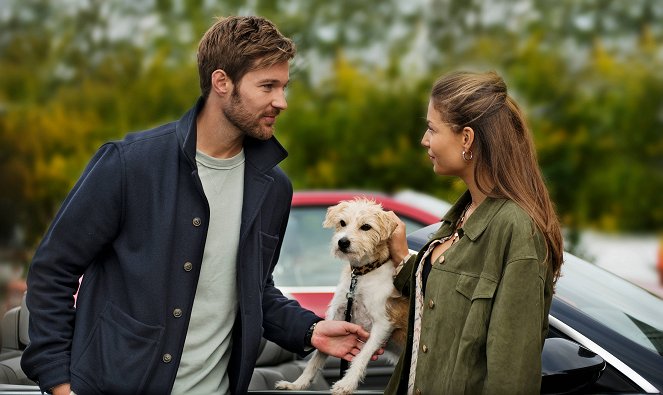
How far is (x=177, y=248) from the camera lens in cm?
270

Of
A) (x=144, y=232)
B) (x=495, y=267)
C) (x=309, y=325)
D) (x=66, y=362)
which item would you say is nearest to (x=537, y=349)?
(x=495, y=267)

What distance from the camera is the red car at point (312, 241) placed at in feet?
19.2

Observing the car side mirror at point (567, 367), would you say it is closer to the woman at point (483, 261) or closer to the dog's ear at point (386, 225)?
the woman at point (483, 261)

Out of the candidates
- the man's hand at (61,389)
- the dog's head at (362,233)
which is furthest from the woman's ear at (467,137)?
the man's hand at (61,389)

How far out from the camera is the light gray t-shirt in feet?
9.11

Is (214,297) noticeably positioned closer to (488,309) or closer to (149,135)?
(149,135)

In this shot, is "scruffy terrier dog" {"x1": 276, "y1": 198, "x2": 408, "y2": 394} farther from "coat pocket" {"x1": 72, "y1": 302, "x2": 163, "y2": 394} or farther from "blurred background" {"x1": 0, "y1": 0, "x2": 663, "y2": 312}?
"blurred background" {"x1": 0, "y1": 0, "x2": 663, "y2": 312}

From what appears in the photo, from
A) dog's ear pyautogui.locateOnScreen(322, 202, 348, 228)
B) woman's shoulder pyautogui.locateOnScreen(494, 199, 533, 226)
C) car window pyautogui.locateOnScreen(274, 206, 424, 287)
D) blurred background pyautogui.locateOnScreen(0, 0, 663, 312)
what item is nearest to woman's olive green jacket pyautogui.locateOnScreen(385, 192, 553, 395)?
woman's shoulder pyautogui.locateOnScreen(494, 199, 533, 226)

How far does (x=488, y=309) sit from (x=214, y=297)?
0.91m

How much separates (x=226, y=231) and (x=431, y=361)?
0.79 meters

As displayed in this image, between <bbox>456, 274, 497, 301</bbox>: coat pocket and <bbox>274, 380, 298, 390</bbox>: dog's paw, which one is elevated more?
<bbox>456, 274, 497, 301</bbox>: coat pocket

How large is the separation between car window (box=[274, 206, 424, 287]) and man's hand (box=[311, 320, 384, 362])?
262 centimetres

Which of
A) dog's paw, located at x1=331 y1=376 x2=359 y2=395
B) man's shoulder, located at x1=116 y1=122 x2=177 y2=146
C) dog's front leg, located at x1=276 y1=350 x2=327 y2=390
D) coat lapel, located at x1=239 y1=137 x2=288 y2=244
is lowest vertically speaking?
dog's front leg, located at x1=276 y1=350 x2=327 y2=390

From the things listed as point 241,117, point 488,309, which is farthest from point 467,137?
point 241,117
